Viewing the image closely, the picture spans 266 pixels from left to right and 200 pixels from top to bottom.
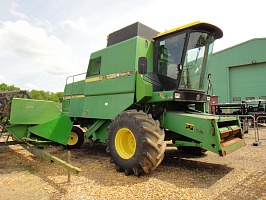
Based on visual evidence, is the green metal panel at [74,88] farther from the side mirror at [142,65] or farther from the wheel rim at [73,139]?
the side mirror at [142,65]

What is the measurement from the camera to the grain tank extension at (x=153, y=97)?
430 cm

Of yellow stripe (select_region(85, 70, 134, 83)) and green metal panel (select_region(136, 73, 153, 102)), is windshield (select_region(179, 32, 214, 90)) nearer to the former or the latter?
green metal panel (select_region(136, 73, 153, 102))

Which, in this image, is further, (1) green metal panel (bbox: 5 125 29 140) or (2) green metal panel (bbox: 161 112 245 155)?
(1) green metal panel (bbox: 5 125 29 140)

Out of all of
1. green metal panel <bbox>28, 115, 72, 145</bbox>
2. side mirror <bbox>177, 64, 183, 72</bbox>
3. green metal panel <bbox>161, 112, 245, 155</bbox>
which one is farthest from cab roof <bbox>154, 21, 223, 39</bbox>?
green metal panel <bbox>28, 115, 72, 145</bbox>

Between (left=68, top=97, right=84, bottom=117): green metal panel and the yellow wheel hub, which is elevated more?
(left=68, top=97, right=84, bottom=117): green metal panel

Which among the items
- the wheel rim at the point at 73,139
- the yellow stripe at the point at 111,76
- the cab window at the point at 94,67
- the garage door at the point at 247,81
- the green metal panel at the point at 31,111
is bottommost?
the wheel rim at the point at 73,139

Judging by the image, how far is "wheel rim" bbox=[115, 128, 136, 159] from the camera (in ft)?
15.7

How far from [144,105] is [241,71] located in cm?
1814

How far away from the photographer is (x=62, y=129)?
256 inches

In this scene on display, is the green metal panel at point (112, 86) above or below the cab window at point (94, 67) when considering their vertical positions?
below

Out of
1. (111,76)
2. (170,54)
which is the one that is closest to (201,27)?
(170,54)

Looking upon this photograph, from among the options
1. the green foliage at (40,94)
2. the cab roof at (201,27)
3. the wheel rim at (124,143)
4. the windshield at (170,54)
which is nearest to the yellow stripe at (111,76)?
the windshield at (170,54)

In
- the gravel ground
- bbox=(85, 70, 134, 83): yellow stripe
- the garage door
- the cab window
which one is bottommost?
the gravel ground

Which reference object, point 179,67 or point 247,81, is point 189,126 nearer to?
point 179,67
